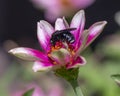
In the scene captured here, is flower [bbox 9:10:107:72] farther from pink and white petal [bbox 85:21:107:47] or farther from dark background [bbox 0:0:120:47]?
dark background [bbox 0:0:120:47]

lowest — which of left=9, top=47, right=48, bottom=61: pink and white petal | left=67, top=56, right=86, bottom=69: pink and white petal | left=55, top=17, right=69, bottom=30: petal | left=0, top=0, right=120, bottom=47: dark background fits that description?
left=0, top=0, right=120, bottom=47: dark background

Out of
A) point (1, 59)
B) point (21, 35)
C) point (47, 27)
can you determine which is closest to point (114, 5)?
point (21, 35)

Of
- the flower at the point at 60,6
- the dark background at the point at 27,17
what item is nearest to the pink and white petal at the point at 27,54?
the flower at the point at 60,6

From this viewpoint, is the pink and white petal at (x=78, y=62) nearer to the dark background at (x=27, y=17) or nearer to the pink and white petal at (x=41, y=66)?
the pink and white petal at (x=41, y=66)

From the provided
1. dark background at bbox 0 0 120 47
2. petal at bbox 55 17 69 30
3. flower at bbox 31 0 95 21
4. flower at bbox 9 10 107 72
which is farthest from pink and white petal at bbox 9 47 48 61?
dark background at bbox 0 0 120 47

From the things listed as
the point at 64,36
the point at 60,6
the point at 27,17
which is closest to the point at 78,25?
the point at 64,36

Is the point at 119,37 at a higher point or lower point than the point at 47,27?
lower

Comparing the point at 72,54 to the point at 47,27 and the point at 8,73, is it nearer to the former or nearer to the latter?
the point at 47,27
